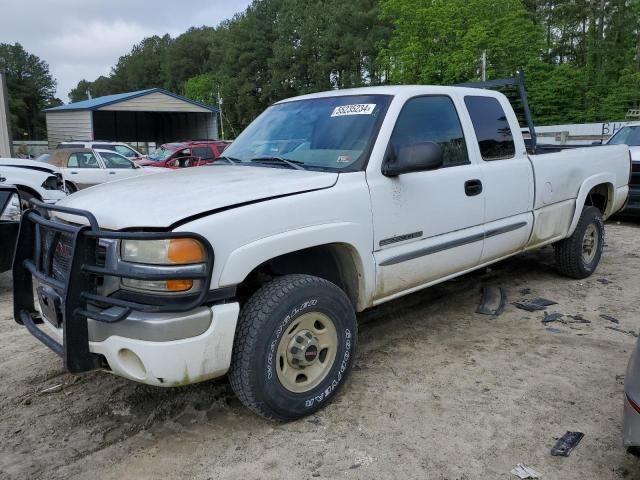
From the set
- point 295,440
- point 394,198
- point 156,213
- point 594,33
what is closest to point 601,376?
point 394,198

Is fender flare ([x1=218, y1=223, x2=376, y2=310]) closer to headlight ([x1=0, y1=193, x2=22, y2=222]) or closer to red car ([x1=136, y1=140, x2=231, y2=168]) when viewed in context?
headlight ([x1=0, y1=193, x2=22, y2=222])

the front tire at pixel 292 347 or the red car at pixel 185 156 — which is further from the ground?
the red car at pixel 185 156

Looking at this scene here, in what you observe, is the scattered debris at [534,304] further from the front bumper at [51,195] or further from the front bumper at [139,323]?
the front bumper at [51,195]

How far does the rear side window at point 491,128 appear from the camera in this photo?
443cm

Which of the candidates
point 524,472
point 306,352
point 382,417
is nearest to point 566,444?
point 524,472

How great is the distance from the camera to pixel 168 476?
8.91ft

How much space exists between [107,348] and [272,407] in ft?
2.95

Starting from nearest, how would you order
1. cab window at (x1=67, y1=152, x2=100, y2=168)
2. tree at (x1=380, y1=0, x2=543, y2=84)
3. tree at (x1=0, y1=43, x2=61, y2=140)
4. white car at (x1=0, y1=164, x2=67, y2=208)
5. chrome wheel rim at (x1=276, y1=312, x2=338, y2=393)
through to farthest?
chrome wheel rim at (x1=276, y1=312, x2=338, y2=393)
white car at (x1=0, y1=164, x2=67, y2=208)
cab window at (x1=67, y1=152, x2=100, y2=168)
tree at (x1=380, y1=0, x2=543, y2=84)
tree at (x1=0, y1=43, x2=61, y2=140)

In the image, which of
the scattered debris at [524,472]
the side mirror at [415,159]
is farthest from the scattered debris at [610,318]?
the scattered debris at [524,472]

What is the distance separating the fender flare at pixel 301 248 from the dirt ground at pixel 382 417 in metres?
0.74

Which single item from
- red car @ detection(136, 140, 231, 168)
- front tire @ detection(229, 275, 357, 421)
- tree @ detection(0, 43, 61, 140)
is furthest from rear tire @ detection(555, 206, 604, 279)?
tree @ detection(0, 43, 61, 140)

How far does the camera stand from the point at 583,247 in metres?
5.91

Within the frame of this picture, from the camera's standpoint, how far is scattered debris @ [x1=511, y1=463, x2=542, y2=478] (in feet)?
8.76

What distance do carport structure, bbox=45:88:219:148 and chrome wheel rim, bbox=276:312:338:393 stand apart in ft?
111
